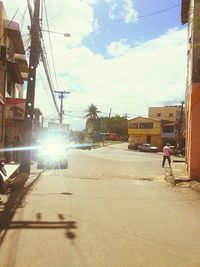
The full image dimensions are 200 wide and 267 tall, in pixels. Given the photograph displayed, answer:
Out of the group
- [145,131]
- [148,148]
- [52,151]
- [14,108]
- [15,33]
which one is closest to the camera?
[15,33]

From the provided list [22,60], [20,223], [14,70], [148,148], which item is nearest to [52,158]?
[14,70]

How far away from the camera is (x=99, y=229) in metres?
8.55

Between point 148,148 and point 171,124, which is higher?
point 171,124

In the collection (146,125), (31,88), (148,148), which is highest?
(146,125)

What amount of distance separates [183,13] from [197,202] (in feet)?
54.7

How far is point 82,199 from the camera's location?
41.9ft

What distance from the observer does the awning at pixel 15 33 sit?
2479 cm

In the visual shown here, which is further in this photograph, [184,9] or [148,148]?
[148,148]

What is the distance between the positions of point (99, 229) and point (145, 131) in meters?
75.3

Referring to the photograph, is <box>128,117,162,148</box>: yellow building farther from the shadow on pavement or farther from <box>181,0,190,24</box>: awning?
the shadow on pavement

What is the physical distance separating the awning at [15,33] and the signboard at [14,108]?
398cm

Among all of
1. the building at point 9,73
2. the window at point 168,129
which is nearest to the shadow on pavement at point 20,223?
the building at point 9,73

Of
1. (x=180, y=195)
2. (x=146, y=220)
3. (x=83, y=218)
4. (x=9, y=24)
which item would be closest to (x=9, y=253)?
(x=83, y=218)

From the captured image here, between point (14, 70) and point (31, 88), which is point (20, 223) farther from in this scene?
point (14, 70)
